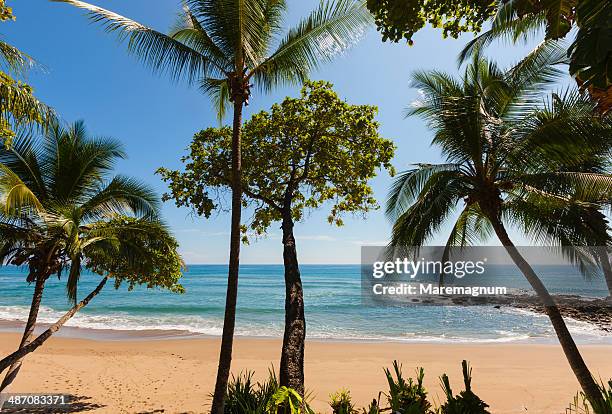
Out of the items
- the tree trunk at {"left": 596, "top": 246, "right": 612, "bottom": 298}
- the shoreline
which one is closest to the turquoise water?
the shoreline

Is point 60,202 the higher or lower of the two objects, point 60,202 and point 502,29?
the lower

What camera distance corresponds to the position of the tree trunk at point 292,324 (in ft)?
21.2

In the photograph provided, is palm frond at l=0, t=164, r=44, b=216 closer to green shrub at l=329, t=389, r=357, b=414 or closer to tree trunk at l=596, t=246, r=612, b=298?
green shrub at l=329, t=389, r=357, b=414

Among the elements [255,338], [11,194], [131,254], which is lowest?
[255,338]

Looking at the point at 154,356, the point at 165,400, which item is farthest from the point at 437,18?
the point at 154,356

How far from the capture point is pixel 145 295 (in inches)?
1667

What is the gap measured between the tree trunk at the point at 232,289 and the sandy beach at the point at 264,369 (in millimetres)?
4200

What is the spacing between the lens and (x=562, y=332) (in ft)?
20.9

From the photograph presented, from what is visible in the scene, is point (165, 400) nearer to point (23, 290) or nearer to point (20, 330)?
point (20, 330)

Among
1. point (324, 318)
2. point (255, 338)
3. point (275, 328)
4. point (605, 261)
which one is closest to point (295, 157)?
point (605, 261)

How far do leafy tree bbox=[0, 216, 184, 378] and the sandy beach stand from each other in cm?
325

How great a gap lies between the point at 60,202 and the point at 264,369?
31.3 ft

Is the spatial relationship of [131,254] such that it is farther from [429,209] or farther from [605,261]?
[605,261]

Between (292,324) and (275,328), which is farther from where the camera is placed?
(275,328)
